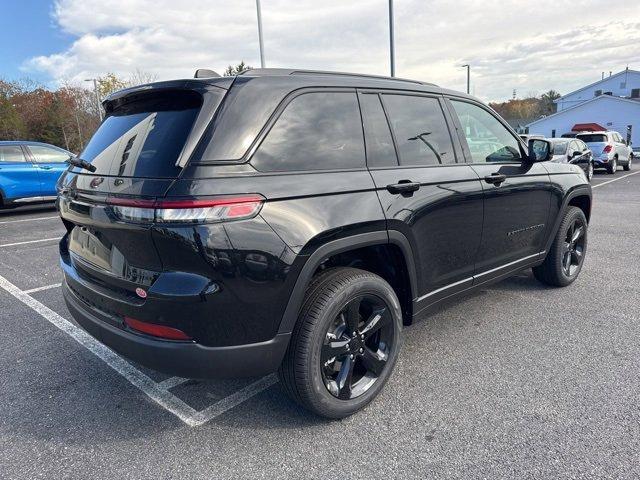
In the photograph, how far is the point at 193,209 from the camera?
1990 millimetres

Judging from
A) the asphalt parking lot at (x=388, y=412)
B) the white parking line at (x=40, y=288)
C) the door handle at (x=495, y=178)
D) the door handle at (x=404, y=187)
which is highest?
the door handle at (x=404, y=187)

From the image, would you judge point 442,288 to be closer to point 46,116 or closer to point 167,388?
point 167,388

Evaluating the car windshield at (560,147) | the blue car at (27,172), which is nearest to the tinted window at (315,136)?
the blue car at (27,172)

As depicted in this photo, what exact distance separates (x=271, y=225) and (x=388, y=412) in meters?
1.32

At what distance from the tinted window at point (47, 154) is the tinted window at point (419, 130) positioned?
396 inches

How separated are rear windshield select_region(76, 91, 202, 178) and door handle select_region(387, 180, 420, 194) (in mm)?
1173

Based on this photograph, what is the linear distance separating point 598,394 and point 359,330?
1478mm

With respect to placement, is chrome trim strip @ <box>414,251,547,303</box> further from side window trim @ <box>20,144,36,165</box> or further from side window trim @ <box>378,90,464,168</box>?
side window trim @ <box>20,144,36,165</box>

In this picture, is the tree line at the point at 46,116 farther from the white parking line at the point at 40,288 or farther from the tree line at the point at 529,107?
the tree line at the point at 529,107

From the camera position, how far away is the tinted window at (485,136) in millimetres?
3463

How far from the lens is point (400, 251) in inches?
109

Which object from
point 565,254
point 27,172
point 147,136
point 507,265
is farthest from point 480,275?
point 27,172

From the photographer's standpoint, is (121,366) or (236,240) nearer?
(236,240)

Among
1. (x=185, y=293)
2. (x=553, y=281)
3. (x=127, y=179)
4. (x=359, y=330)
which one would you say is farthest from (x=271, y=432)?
(x=553, y=281)
